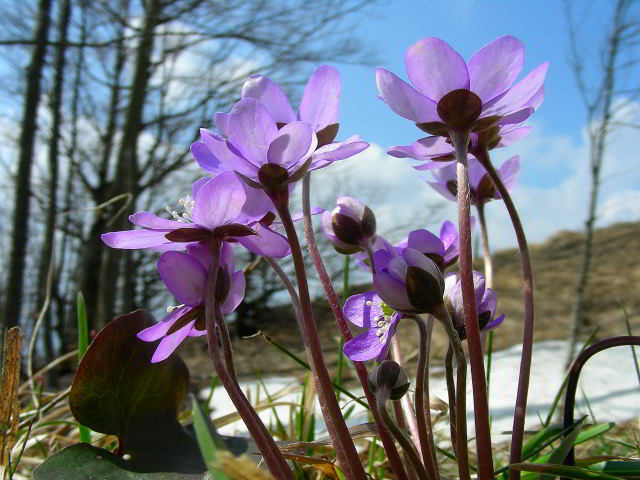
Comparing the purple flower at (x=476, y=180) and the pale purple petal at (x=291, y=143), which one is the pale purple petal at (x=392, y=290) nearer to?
the pale purple petal at (x=291, y=143)

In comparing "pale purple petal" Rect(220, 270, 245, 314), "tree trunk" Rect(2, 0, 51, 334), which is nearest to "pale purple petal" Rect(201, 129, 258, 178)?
"pale purple petal" Rect(220, 270, 245, 314)

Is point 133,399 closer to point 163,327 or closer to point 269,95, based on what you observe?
point 163,327

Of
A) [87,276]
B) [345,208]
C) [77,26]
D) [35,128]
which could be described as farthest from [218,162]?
[87,276]

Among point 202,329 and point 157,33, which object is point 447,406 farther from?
point 157,33

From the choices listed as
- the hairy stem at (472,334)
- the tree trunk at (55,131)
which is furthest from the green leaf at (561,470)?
the tree trunk at (55,131)

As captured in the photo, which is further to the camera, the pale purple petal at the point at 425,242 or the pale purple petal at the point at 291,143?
the pale purple petal at the point at 425,242

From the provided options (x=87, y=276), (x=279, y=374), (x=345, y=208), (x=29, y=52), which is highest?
(x=29, y=52)
